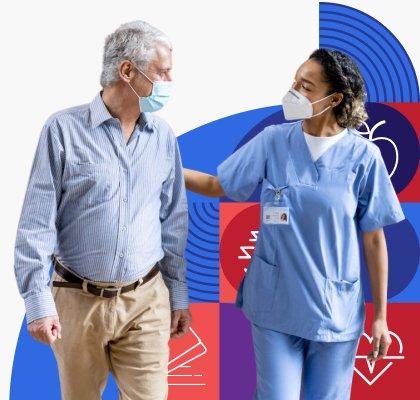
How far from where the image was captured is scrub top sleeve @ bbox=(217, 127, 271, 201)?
2.23m

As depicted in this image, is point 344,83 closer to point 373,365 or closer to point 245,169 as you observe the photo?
point 245,169

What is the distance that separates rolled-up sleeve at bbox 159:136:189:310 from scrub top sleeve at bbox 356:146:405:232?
19.2 inches

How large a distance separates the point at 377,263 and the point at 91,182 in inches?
32.0

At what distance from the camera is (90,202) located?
1.98 metres

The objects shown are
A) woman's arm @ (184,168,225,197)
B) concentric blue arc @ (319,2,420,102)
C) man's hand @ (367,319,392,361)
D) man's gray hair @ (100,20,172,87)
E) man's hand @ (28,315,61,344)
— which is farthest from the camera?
concentric blue arc @ (319,2,420,102)

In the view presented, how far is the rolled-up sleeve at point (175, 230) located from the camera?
218 cm

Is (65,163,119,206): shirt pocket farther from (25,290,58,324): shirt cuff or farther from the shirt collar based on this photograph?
(25,290,58,324): shirt cuff

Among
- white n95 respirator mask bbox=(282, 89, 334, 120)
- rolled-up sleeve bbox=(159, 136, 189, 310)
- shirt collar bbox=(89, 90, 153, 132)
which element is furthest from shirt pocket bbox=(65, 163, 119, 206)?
white n95 respirator mask bbox=(282, 89, 334, 120)

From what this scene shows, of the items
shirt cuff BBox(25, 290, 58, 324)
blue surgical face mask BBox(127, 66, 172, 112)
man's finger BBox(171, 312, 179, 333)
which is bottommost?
man's finger BBox(171, 312, 179, 333)

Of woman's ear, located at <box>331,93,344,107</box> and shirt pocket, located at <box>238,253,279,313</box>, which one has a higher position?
woman's ear, located at <box>331,93,344,107</box>

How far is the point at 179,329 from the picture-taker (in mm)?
2250

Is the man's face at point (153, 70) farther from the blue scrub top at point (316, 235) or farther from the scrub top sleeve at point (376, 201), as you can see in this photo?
the scrub top sleeve at point (376, 201)

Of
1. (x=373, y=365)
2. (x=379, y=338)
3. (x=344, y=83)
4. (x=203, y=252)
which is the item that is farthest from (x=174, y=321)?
(x=373, y=365)

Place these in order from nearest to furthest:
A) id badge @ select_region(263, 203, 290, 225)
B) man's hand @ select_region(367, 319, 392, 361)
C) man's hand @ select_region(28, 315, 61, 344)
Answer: man's hand @ select_region(28, 315, 61, 344) < id badge @ select_region(263, 203, 290, 225) < man's hand @ select_region(367, 319, 392, 361)
